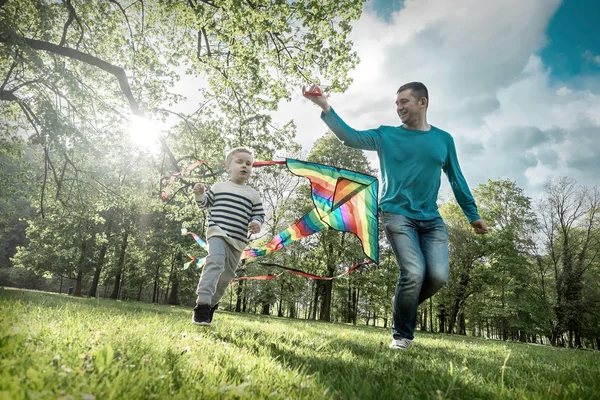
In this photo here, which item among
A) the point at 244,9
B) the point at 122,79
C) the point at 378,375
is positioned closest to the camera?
the point at 378,375

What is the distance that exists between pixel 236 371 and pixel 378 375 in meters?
0.95

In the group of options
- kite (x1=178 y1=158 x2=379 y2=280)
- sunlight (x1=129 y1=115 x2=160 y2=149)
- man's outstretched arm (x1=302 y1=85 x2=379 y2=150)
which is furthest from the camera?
sunlight (x1=129 y1=115 x2=160 y2=149)

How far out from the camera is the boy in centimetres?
439

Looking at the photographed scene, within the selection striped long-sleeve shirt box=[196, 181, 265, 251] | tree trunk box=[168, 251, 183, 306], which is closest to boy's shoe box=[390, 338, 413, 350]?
striped long-sleeve shirt box=[196, 181, 265, 251]

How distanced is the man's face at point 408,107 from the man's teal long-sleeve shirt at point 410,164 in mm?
163

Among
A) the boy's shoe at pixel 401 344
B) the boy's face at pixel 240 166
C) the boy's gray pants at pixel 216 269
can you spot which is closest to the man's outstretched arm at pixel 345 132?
the boy's face at pixel 240 166

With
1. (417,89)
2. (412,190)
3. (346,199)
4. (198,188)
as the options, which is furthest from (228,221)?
(417,89)

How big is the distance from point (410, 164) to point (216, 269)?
2.78 m

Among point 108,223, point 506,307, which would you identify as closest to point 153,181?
point 108,223

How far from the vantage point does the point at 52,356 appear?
5.45 feet

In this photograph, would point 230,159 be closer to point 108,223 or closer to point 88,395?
point 88,395

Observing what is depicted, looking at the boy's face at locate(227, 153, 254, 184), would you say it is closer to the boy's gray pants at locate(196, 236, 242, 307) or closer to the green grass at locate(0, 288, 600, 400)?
the boy's gray pants at locate(196, 236, 242, 307)

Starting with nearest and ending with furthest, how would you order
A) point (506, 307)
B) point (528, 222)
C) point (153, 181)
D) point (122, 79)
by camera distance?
1. point (122, 79)
2. point (153, 181)
3. point (506, 307)
4. point (528, 222)

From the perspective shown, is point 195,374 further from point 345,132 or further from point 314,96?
point 345,132
